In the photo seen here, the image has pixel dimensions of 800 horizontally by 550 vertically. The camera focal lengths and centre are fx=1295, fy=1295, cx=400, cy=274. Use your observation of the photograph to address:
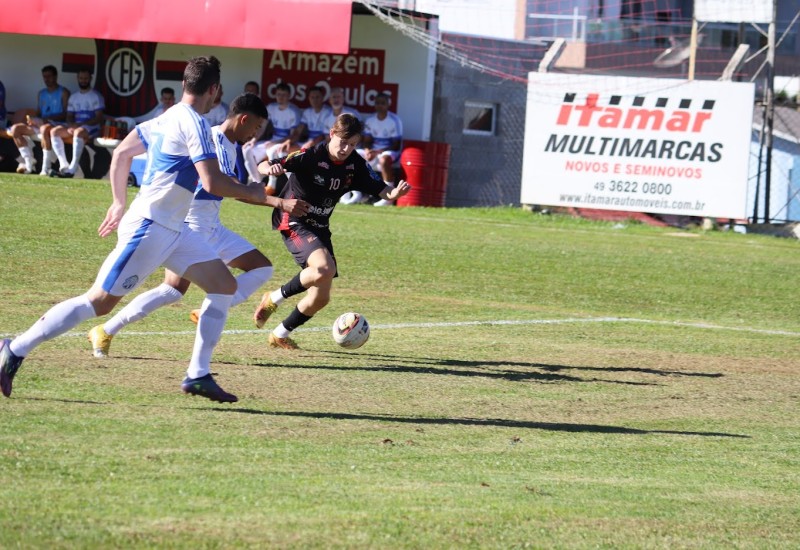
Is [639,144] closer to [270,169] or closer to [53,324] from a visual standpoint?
[270,169]

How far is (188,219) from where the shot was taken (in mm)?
9336

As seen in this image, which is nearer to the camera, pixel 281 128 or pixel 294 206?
pixel 294 206

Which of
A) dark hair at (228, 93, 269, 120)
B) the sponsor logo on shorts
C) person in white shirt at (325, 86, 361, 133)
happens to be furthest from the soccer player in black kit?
person in white shirt at (325, 86, 361, 133)

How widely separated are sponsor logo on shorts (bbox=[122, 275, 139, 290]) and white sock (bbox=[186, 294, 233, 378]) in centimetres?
54

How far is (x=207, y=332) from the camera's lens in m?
7.52

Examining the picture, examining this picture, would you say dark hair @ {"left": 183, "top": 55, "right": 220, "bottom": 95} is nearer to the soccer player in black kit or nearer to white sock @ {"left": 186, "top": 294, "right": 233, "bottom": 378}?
Result: white sock @ {"left": 186, "top": 294, "right": 233, "bottom": 378}

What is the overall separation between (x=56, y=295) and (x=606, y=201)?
1373 cm

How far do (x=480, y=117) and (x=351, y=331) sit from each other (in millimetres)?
17490

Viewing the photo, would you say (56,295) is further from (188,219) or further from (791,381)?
(791,381)

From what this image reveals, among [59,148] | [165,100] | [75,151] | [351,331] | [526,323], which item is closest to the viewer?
[351,331]

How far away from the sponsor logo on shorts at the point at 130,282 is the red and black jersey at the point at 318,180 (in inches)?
114

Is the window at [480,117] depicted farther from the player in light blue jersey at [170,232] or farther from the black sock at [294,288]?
the player in light blue jersey at [170,232]

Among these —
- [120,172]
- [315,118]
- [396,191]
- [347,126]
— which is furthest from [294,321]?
[315,118]

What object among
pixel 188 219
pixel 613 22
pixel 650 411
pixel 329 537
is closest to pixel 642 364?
pixel 650 411
